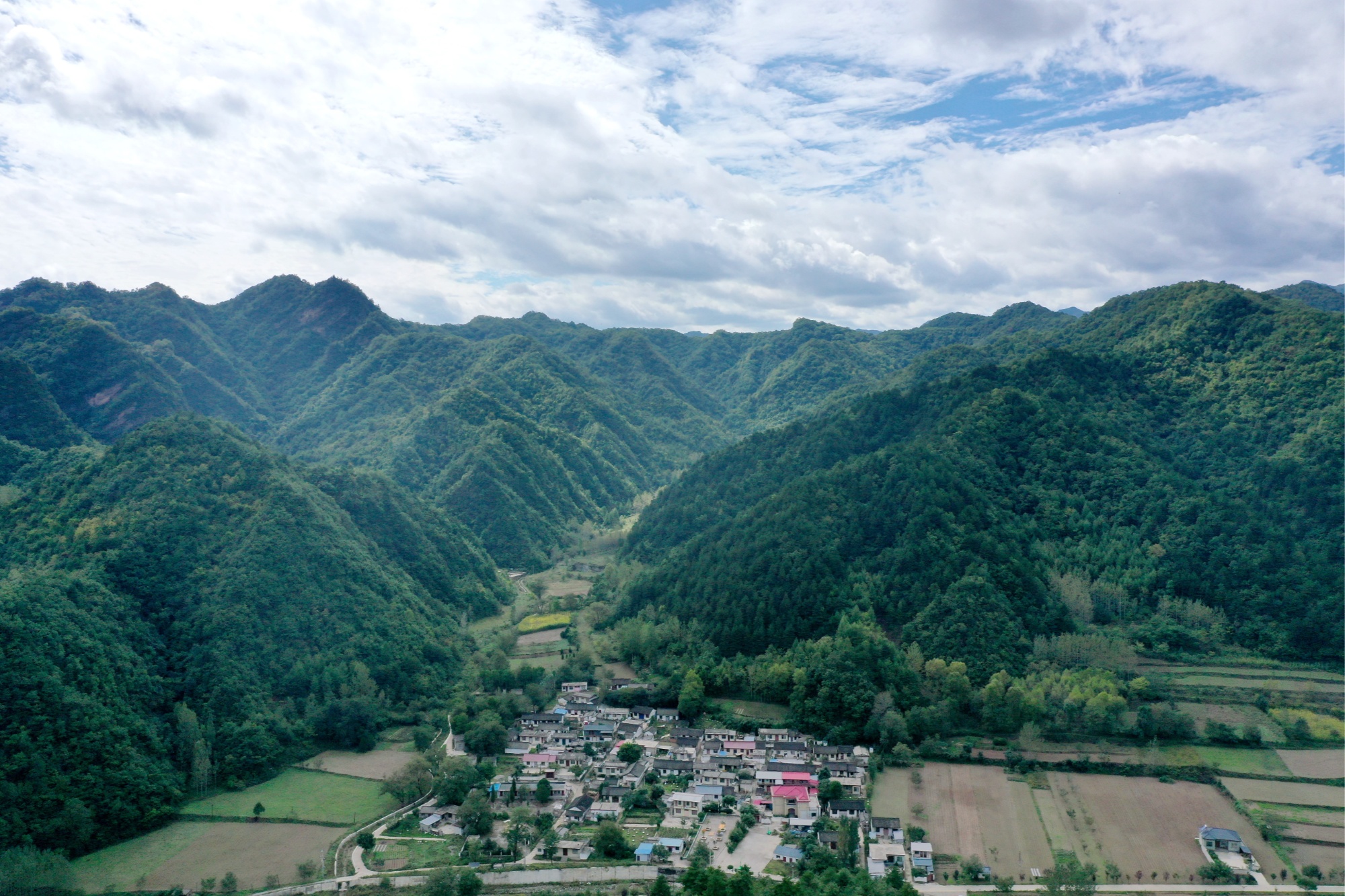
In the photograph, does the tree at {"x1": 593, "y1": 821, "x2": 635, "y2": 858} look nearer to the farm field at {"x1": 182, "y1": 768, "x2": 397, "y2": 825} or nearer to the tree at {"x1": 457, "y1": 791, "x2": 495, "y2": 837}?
the tree at {"x1": 457, "y1": 791, "x2": 495, "y2": 837}

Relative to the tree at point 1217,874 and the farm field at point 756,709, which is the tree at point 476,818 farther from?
the tree at point 1217,874

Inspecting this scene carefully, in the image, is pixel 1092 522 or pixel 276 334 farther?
pixel 276 334

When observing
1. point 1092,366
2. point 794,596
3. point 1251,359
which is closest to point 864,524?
point 794,596

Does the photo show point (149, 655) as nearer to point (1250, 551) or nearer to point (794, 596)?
point (794, 596)

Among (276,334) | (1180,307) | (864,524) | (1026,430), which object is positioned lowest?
(864,524)

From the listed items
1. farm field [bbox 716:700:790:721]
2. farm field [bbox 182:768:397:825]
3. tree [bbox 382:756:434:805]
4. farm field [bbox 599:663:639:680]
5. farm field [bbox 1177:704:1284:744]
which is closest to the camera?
farm field [bbox 182:768:397:825]

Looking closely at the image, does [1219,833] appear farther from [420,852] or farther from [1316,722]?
[420,852]

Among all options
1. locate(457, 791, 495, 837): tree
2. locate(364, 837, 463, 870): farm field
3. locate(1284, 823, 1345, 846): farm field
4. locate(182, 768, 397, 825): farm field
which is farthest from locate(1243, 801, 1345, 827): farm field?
locate(182, 768, 397, 825): farm field
